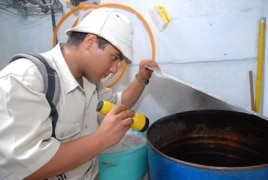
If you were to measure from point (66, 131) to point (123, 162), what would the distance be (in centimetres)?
46

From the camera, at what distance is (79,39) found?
96 cm

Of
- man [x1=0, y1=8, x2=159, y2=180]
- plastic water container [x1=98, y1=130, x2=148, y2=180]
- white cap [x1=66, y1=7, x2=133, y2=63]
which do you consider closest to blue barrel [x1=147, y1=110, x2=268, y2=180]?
plastic water container [x1=98, y1=130, x2=148, y2=180]

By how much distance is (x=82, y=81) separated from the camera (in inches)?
43.1

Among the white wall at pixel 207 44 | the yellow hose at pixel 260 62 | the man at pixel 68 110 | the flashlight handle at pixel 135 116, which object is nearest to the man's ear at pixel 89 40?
the man at pixel 68 110

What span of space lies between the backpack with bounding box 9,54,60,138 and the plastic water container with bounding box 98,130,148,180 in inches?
18.1

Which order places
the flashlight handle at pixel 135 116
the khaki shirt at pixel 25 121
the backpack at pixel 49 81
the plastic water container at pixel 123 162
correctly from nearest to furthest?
the khaki shirt at pixel 25 121 < the backpack at pixel 49 81 < the flashlight handle at pixel 135 116 < the plastic water container at pixel 123 162

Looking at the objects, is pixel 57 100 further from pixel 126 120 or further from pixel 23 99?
pixel 126 120

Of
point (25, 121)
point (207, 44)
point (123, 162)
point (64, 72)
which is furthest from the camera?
point (207, 44)

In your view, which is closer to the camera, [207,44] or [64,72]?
[64,72]

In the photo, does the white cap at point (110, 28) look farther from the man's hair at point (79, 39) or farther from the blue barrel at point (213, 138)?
the blue barrel at point (213, 138)

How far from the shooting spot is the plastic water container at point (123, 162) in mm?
1256

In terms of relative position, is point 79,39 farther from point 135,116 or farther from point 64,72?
point 135,116

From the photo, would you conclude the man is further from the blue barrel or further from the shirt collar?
the blue barrel

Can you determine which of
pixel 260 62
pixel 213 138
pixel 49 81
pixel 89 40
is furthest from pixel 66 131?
pixel 260 62
